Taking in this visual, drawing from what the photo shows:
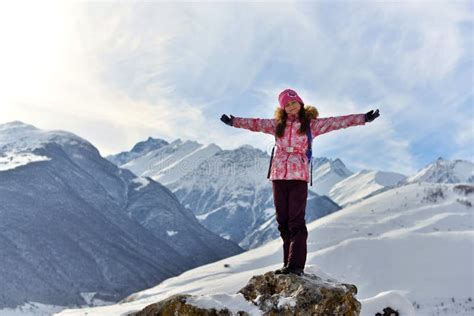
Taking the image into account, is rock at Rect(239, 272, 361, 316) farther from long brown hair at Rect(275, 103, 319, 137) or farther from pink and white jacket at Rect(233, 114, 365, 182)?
long brown hair at Rect(275, 103, 319, 137)

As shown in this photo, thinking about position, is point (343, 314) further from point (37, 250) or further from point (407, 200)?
point (37, 250)

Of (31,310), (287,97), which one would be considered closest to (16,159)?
(31,310)

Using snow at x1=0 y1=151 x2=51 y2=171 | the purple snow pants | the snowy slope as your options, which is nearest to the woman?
the purple snow pants

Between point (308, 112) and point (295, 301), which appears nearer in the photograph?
point (295, 301)

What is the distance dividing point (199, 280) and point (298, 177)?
63.1m

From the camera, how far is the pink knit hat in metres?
7.24

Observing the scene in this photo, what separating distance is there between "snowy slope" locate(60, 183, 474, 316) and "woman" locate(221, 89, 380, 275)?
60.4 feet

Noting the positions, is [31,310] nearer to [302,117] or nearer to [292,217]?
[292,217]

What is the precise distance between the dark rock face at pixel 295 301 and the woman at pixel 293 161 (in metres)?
0.47

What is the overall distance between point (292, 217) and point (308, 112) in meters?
1.54

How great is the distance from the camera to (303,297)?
6.29 metres

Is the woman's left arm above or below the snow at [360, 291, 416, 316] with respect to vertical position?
above

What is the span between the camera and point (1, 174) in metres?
159

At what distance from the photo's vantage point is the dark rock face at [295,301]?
6.26 metres
